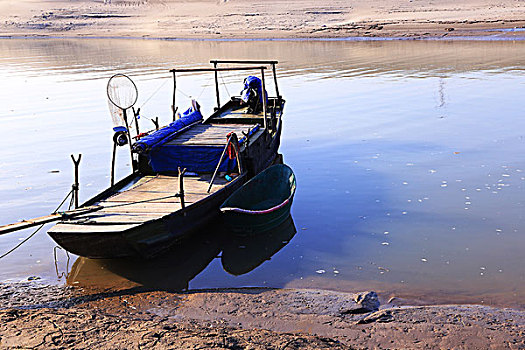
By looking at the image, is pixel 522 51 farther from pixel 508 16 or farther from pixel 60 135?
pixel 60 135

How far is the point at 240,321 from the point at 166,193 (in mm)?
3791

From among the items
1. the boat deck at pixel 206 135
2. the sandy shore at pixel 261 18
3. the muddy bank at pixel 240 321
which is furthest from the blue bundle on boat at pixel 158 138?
the sandy shore at pixel 261 18

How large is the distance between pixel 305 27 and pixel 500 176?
4646cm

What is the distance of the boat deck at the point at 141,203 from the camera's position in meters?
8.65

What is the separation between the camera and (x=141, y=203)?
9.72 meters

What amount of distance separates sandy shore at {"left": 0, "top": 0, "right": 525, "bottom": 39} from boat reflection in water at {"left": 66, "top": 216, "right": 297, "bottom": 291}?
133 ft

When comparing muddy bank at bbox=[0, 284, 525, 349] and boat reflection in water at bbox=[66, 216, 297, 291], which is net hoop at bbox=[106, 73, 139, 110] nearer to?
boat reflection in water at bbox=[66, 216, 297, 291]

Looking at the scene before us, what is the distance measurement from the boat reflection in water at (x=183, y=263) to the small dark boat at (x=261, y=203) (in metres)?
0.28

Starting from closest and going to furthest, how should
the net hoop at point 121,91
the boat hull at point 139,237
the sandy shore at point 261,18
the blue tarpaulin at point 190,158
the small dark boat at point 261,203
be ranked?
the boat hull at point 139,237 → the small dark boat at point 261,203 → the net hoop at point 121,91 → the blue tarpaulin at point 190,158 → the sandy shore at point 261,18

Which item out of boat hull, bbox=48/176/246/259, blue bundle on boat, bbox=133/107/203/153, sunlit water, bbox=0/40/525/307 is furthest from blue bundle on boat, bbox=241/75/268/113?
boat hull, bbox=48/176/246/259

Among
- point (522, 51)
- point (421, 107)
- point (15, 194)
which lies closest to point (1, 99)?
point (15, 194)

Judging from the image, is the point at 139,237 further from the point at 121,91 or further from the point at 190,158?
the point at 121,91

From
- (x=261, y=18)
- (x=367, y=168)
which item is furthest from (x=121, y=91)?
(x=261, y=18)

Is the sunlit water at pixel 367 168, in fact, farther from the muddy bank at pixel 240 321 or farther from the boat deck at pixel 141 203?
the boat deck at pixel 141 203
